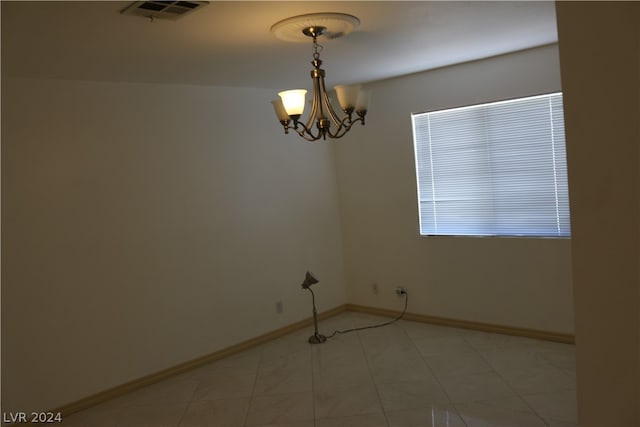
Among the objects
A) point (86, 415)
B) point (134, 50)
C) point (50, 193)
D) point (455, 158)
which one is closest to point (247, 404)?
point (86, 415)

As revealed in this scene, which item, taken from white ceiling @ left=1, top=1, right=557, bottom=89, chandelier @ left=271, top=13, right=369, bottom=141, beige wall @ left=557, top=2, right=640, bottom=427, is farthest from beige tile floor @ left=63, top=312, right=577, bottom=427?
white ceiling @ left=1, top=1, right=557, bottom=89

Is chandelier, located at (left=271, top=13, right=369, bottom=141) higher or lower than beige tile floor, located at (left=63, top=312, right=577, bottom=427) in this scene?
higher

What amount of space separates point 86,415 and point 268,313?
69.7 inches

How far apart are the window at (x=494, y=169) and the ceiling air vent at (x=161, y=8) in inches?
115

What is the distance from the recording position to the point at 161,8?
7.82ft

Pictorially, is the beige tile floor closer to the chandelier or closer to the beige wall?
the beige wall

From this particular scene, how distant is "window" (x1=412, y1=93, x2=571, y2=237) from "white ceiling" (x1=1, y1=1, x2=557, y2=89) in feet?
1.77

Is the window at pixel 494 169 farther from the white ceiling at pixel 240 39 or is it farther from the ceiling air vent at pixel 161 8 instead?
the ceiling air vent at pixel 161 8

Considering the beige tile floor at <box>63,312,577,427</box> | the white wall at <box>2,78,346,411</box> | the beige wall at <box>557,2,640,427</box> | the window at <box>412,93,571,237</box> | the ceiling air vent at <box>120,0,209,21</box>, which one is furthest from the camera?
the window at <box>412,93,571,237</box>

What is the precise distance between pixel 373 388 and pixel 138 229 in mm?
2100

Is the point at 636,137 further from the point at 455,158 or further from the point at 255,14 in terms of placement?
the point at 455,158

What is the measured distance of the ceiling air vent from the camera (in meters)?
2.32

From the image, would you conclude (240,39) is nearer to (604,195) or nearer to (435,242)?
(604,195)

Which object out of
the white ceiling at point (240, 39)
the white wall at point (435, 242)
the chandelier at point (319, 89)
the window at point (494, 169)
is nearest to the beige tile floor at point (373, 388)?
the white wall at point (435, 242)
